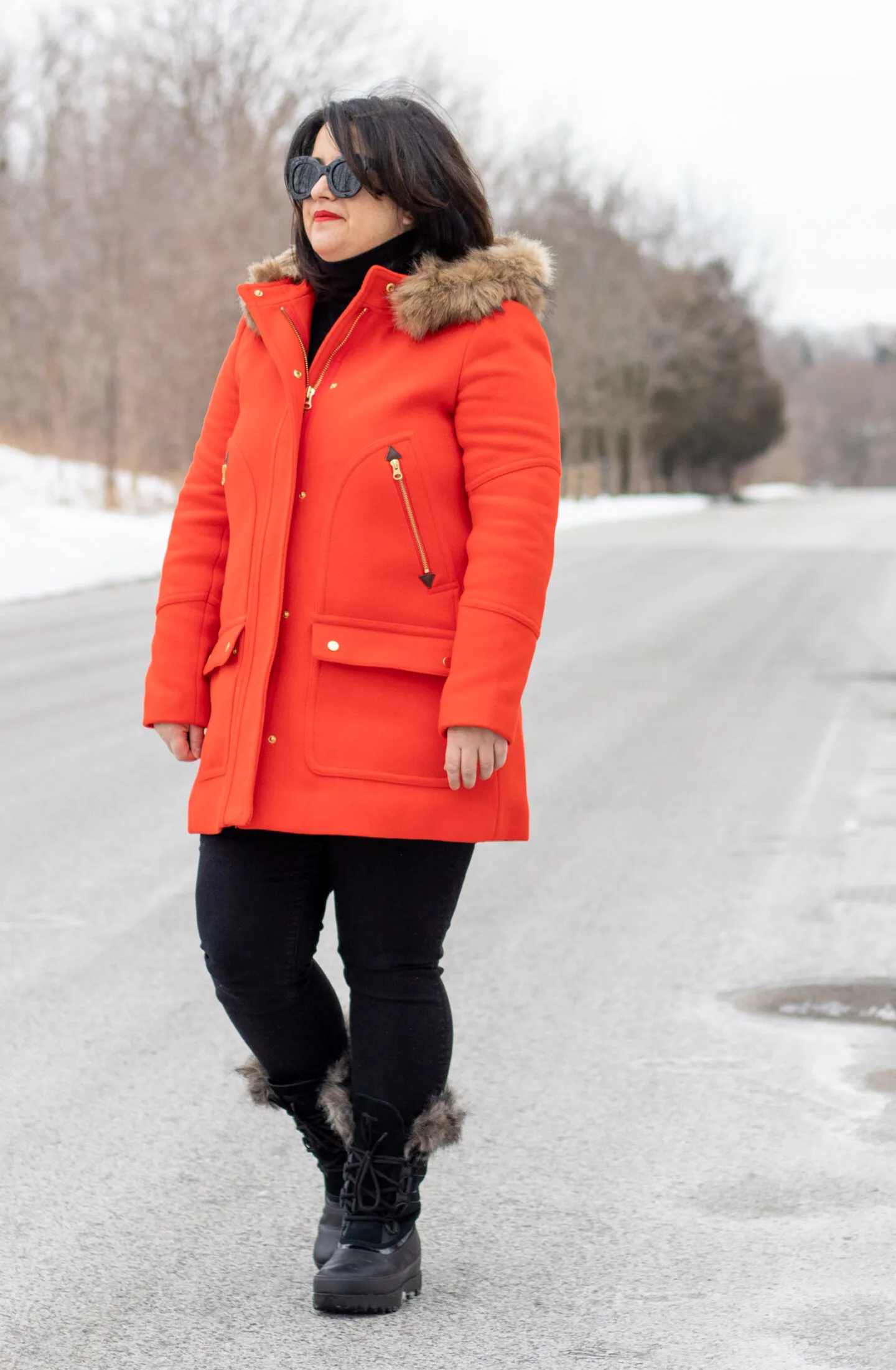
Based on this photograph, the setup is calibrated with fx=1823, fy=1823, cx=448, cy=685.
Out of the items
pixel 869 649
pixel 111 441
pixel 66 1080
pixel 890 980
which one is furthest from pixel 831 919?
pixel 111 441

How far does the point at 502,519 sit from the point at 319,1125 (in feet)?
3.40

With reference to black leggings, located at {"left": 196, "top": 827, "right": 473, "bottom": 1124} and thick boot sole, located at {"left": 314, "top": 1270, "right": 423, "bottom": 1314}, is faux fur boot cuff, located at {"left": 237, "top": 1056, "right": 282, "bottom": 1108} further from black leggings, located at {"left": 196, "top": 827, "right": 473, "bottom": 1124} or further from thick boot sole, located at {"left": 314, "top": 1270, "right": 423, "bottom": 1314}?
thick boot sole, located at {"left": 314, "top": 1270, "right": 423, "bottom": 1314}

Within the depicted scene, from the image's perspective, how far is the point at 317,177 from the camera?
9.24ft

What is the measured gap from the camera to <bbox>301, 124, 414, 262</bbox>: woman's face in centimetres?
281

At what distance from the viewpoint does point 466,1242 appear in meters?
3.17

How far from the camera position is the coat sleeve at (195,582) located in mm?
2932

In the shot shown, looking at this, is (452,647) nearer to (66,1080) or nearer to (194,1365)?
(194,1365)

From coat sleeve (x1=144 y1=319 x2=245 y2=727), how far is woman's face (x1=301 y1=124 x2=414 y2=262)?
0.25 m

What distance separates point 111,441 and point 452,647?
2734cm

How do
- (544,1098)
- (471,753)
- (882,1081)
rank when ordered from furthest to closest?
(882,1081)
(544,1098)
(471,753)

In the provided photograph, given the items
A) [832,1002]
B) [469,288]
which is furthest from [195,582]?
[832,1002]

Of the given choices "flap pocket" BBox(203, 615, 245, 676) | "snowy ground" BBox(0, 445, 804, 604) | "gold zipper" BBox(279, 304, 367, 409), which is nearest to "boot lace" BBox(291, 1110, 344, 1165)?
"flap pocket" BBox(203, 615, 245, 676)

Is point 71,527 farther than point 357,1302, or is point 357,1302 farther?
point 71,527

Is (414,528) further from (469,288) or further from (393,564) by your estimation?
(469,288)
